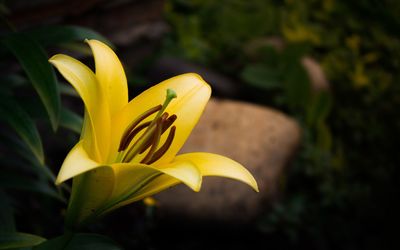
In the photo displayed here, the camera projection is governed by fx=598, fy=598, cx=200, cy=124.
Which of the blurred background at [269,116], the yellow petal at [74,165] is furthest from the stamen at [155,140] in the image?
the blurred background at [269,116]

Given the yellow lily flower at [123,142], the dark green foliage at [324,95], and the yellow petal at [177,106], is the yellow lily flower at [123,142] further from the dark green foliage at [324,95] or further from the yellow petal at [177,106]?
the dark green foliage at [324,95]

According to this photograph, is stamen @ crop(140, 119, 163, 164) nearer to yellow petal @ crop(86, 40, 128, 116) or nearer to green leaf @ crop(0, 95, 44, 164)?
yellow petal @ crop(86, 40, 128, 116)

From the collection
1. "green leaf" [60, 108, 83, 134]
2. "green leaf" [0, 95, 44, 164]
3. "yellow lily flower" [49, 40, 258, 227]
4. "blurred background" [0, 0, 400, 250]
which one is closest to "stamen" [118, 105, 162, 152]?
"yellow lily flower" [49, 40, 258, 227]

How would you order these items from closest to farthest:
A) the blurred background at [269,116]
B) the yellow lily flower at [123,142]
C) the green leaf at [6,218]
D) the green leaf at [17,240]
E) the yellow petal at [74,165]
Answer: the yellow petal at [74,165]
the yellow lily flower at [123,142]
the green leaf at [17,240]
the green leaf at [6,218]
the blurred background at [269,116]

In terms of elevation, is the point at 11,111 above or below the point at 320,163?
above

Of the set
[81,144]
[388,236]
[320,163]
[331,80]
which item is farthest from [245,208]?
[81,144]

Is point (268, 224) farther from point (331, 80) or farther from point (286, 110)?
point (331, 80)
